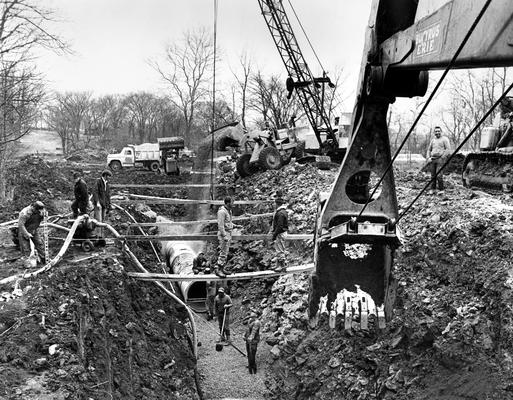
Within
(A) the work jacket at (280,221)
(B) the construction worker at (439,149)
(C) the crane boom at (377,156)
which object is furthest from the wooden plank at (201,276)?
(B) the construction worker at (439,149)

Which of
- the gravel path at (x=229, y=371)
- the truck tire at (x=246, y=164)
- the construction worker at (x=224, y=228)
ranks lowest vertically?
the gravel path at (x=229, y=371)

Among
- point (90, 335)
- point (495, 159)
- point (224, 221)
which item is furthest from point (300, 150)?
point (90, 335)

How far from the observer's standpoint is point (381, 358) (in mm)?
8219

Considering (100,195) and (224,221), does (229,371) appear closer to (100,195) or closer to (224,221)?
(224,221)

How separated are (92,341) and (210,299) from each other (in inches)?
226

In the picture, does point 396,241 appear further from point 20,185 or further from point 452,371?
point 20,185

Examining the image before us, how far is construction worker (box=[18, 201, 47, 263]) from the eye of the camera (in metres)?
8.89

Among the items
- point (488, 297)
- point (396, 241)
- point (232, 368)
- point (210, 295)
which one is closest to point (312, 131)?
point (210, 295)

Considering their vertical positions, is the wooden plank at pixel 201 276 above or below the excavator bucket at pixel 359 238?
below

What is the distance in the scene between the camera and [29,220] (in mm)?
9039

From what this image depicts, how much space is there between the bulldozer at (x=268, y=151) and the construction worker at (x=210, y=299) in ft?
26.7

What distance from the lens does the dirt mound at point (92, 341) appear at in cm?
572

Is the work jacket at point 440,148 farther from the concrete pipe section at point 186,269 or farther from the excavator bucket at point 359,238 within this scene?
the concrete pipe section at point 186,269

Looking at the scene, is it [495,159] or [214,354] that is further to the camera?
[495,159]
